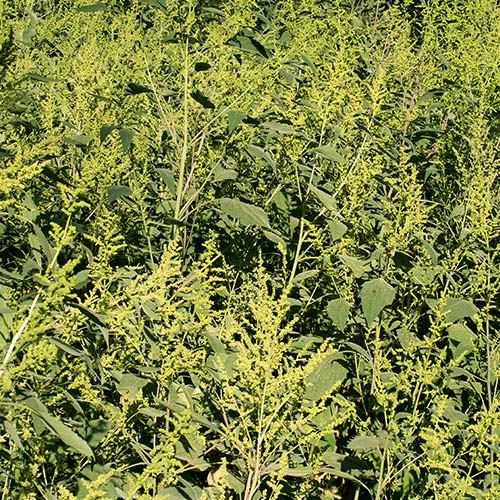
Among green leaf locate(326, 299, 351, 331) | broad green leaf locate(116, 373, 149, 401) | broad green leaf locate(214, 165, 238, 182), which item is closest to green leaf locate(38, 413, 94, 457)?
broad green leaf locate(116, 373, 149, 401)

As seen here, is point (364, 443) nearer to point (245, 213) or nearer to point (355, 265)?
point (355, 265)

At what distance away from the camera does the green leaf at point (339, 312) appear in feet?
8.50

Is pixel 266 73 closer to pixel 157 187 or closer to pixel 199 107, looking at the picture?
pixel 199 107

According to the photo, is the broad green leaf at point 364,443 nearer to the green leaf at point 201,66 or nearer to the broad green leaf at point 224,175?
the broad green leaf at point 224,175

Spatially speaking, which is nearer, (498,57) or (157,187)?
(157,187)

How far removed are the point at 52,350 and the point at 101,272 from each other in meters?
0.42

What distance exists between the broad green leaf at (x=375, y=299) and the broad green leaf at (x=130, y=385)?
2.65 feet

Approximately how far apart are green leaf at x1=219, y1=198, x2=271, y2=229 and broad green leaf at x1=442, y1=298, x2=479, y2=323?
65cm

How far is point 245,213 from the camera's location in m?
2.62

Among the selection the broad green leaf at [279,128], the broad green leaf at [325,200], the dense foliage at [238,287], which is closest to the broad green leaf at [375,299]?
the dense foliage at [238,287]

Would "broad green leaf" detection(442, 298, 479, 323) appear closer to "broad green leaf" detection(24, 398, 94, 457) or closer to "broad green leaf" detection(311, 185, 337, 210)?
"broad green leaf" detection(311, 185, 337, 210)

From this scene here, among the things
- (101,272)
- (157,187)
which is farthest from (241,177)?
(101,272)

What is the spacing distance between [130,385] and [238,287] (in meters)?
0.99

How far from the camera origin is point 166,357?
202cm
